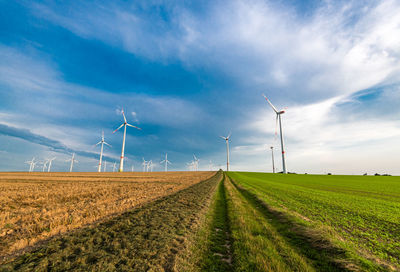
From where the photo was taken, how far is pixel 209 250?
727 cm

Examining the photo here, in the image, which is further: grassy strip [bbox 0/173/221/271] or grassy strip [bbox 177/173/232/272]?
grassy strip [bbox 177/173/232/272]

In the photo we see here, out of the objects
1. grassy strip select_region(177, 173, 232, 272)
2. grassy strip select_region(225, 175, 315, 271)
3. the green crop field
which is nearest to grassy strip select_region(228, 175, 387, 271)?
the green crop field

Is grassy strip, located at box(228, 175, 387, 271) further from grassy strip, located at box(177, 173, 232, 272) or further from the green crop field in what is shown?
grassy strip, located at box(177, 173, 232, 272)

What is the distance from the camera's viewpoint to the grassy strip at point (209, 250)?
602cm

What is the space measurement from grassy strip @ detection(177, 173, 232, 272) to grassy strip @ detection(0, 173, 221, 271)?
0.58m

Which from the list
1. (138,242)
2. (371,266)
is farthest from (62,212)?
(371,266)

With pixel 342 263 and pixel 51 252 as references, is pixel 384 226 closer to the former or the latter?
pixel 342 263

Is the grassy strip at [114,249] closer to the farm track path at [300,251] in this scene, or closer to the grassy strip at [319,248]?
the farm track path at [300,251]

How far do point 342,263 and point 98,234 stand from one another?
1082 centimetres

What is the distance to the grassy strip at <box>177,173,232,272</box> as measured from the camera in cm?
602

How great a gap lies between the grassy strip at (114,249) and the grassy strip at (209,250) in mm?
579

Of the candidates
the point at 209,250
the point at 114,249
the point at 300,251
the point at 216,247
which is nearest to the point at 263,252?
the point at 300,251

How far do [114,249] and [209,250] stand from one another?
160 inches

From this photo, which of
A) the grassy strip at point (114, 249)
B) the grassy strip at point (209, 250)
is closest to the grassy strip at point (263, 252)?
the grassy strip at point (209, 250)
